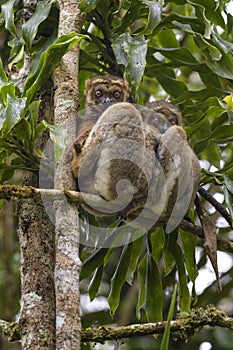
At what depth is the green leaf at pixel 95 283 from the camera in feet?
15.4

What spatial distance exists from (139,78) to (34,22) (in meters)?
0.84

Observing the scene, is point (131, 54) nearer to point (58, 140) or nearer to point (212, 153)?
point (58, 140)

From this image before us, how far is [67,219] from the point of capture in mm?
3574

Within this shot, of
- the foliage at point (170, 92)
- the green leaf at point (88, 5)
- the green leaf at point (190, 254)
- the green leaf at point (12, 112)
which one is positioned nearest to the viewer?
the green leaf at point (12, 112)

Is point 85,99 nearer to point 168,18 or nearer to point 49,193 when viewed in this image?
point 168,18

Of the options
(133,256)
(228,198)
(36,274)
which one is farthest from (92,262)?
(228,198)

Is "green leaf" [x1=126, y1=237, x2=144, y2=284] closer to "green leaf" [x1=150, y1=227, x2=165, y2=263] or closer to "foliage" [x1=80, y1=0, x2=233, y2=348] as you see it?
"foliage" [x1=80, y1=0, x2=233, y2=348]

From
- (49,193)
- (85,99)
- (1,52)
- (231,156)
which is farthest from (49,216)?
(231,156)

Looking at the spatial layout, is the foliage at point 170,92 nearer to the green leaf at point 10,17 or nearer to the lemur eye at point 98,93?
the lemur eye at point 98,93

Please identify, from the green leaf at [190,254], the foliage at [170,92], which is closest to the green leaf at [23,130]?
the foliage at [170,92]

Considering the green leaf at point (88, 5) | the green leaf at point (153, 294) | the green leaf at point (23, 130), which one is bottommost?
the green leaf at point (153, 294)

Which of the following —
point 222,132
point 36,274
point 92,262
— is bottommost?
point 92,262

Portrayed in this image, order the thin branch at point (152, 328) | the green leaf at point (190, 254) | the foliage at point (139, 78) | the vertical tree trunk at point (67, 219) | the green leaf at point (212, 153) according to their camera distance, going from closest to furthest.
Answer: the vertical tree trunk at point (67, 219) → the thin branch at point (152, 328) → the foliage at point (139, 78) → the green leaf at point (190, 254) → the green leaf at point (212, 153)

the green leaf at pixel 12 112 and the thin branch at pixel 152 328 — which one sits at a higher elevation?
the green leaf at pixel 12 112
